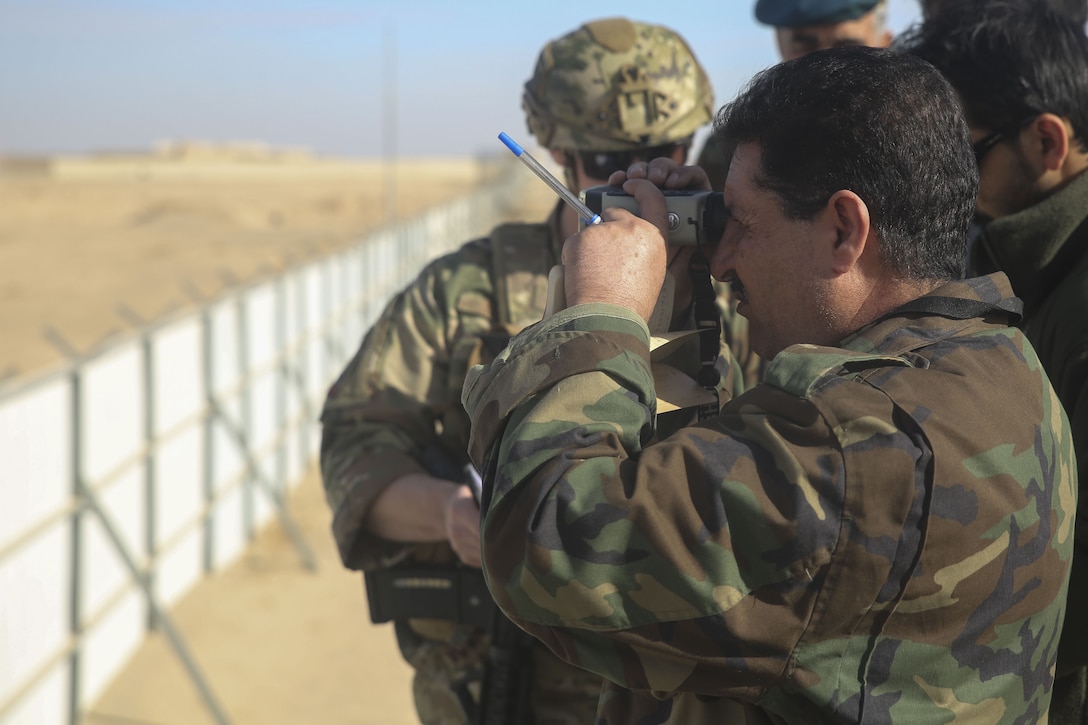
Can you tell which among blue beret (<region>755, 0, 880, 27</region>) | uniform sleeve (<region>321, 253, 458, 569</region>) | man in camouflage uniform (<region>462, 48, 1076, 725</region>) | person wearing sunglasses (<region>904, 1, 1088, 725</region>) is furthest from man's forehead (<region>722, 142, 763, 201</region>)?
blue beret (<region>755, 0, 880, 27</region>)

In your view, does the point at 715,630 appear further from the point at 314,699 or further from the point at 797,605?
the point at 314,699

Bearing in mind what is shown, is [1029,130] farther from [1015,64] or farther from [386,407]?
[386,407]

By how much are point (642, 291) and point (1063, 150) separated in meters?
1.25

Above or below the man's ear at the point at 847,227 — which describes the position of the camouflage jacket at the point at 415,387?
below

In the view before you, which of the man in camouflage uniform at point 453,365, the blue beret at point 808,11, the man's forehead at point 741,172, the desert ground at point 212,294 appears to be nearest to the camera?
the man's forehead at point 741,172

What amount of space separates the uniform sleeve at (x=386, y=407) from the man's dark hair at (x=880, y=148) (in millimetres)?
1225

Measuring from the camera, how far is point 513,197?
1540 inches

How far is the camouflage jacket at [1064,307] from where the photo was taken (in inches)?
77.7

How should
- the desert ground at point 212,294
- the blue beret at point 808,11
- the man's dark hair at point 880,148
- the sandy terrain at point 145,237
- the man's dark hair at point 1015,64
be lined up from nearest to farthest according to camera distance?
the man's dark hair at point 880,148
the man's dark hair at point 1015,64
the blue beret at point 808,11
the desert ground at point 212,294
the sandy terrain at point 145,237

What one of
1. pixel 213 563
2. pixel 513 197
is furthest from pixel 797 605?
pixel 513 197

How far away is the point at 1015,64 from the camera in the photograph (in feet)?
7.70

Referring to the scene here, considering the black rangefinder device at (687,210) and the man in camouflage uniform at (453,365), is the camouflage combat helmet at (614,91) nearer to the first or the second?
the man in camouflage uniform at (453,365)

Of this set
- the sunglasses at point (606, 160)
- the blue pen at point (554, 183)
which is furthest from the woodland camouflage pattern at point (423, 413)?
the blue pen at point (554, 183)

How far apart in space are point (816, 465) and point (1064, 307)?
1.08m
